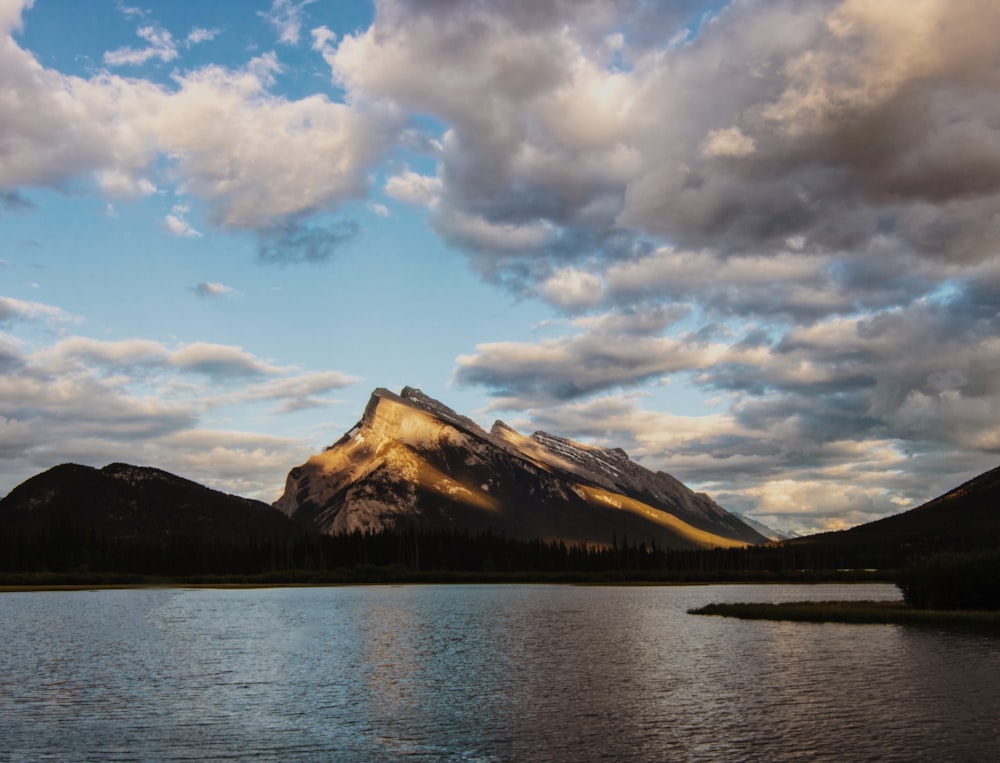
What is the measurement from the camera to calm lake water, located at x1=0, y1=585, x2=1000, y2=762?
48.4m

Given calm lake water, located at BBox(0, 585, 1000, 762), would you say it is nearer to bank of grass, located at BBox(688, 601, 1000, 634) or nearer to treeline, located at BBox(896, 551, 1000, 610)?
bank of grass, located at BBox(688, 601, 1000, 634)

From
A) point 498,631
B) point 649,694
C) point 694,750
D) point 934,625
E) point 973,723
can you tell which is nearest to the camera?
point 694,750

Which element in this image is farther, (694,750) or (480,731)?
(480,731)

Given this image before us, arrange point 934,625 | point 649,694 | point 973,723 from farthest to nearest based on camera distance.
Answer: point 934,625
point 649,694
point 973,723

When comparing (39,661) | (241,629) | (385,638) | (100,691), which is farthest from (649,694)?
(241,629)

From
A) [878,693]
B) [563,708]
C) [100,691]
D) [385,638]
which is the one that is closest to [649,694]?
[563,708]

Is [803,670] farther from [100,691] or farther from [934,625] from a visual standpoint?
[100,691]

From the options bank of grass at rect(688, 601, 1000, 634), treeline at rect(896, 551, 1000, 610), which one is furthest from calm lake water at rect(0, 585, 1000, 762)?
→ treeline at rect(896, 551, 1000, 610)

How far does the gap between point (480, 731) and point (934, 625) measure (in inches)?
3106

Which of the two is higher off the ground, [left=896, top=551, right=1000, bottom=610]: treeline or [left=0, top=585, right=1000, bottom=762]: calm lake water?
[left=896, top=551, right=1000, bottom=610]: treeline

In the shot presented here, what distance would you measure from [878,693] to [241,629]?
89.0 m

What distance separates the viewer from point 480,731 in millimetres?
53688

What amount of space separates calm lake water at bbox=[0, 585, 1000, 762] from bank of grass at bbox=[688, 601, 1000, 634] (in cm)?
576

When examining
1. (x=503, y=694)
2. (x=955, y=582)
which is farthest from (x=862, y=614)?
(x=503, y=694)
